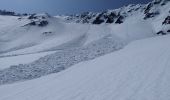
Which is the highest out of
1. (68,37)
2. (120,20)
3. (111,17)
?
(111,17)

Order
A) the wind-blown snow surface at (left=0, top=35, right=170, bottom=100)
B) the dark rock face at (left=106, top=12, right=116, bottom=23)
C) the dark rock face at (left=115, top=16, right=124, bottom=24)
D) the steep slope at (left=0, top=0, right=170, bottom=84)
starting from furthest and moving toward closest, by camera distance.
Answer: the dark rock face at (left=106, top=12, right=116, bottom=23) < the dark rock face at (left=115, top=16, right=124, bottom=24) < the steep slope at (left=0, top=0, right=170, bottom=84) < the wind-blown snow surface at (left=0, top=35, right=170, bottom=100)

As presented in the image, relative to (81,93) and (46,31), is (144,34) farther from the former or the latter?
(81,93)

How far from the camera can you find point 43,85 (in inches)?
→ 580

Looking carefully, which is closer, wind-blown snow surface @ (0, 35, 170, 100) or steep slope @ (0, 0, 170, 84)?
wind-blown snow surface @ (0, 35, 170, 100)

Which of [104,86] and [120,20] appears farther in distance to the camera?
[120,20]

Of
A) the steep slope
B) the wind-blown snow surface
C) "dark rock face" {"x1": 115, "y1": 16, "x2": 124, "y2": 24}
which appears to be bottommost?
the wind-blown snow surface

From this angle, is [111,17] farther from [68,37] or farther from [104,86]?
[104,86]

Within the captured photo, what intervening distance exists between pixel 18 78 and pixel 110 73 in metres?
6.15

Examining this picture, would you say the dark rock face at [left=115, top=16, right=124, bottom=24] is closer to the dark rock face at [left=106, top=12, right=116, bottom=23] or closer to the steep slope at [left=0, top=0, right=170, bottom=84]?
the steep slope at [left=0, top=0, right=170, bottom=84]

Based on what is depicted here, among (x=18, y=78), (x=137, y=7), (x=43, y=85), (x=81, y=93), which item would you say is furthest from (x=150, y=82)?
(x=137, y=7)

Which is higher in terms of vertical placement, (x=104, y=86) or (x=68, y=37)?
(x=68, y=37)

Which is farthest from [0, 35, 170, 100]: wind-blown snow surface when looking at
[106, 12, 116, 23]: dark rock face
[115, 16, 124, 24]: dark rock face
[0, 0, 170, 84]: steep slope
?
[106, 12, 116, 23]: dark rock face

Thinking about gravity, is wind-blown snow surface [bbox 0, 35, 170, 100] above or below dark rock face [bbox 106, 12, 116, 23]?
below

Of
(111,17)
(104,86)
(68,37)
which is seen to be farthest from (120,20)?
(104,86)
